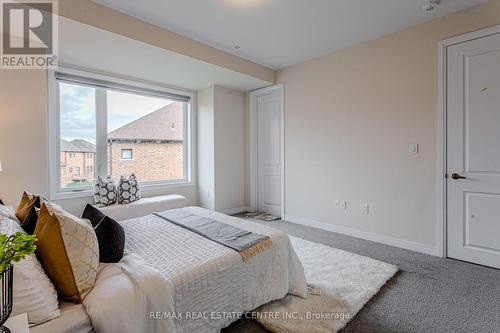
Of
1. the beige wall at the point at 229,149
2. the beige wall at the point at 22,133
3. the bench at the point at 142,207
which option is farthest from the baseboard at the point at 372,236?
the beige wall at the point at 22,133

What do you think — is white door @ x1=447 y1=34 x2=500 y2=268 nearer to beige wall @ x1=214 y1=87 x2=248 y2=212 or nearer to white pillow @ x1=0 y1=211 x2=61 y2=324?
beige wall @ x1=214 y1=87 x2=248 y2=212

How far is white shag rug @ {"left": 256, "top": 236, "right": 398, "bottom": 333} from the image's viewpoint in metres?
1.64

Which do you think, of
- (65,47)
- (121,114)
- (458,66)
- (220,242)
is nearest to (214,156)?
(121,114)

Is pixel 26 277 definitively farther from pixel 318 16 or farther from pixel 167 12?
pixel 318 16

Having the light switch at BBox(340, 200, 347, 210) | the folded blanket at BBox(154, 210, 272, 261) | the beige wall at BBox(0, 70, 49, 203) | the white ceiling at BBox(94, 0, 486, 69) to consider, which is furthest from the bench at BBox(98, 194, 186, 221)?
the light switch at BBox(340, 200, 347, 210)

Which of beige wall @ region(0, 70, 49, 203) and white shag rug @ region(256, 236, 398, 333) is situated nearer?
white shag rug @ region(256, 236, 398, 333)

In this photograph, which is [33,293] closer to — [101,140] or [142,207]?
[142,207]

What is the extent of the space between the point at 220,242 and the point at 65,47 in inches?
115

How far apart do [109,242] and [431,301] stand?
234 centimetres

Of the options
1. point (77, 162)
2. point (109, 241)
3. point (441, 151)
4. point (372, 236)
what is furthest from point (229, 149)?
point (109, 241)

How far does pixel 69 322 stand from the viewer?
99 cm

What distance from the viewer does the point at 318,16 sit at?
2.72m

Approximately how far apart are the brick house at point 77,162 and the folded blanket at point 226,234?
2.01 meters

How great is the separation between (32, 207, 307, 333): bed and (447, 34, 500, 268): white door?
2.00 metres
